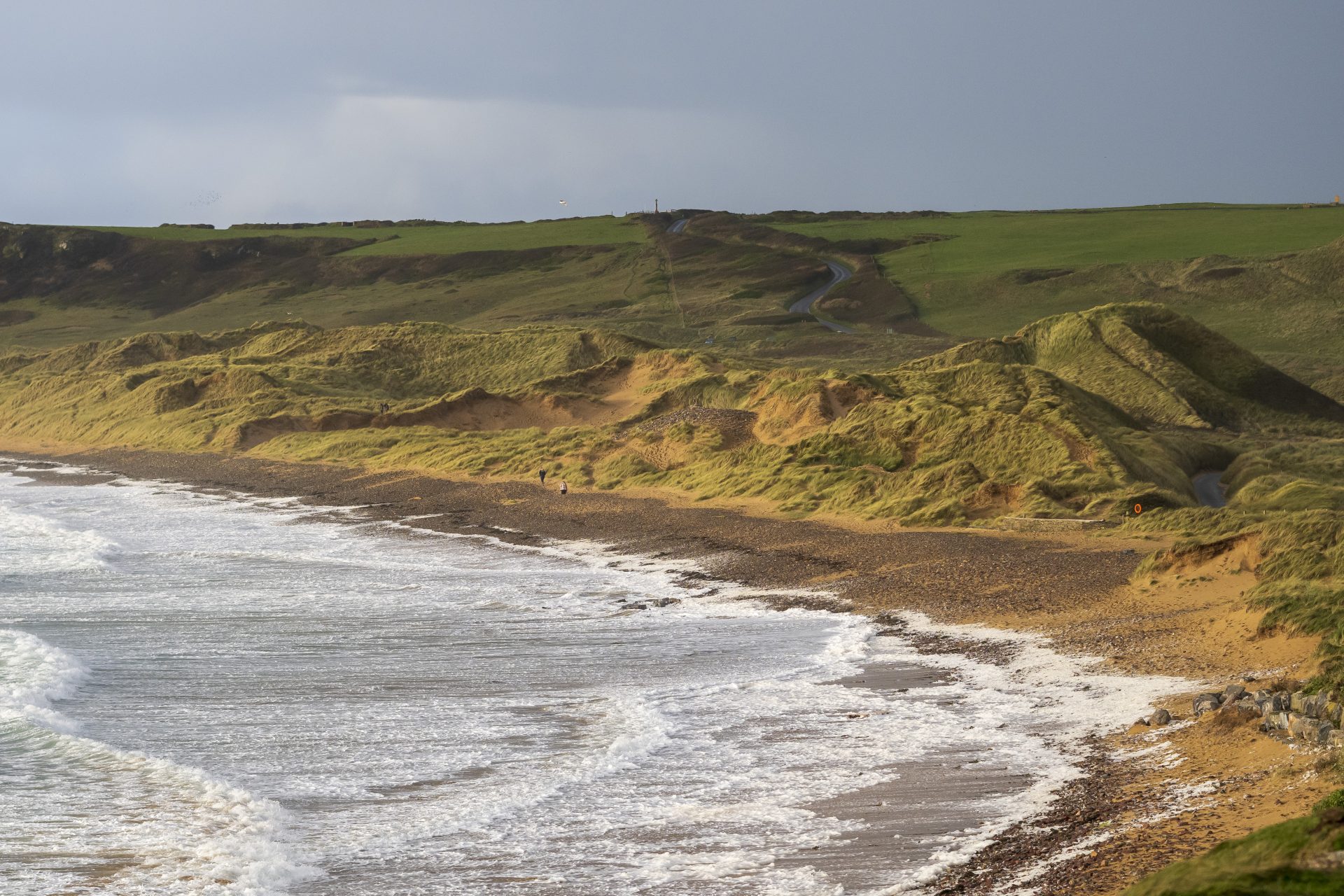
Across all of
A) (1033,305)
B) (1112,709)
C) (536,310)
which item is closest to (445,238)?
(536,310)

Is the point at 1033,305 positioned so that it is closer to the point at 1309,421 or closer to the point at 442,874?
the point at 1309,421

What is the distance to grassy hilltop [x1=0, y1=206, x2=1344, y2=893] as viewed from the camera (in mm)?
30438

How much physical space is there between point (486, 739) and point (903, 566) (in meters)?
11.9

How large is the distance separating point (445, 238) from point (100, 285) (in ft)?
112

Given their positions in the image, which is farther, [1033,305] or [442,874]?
[1033,305]

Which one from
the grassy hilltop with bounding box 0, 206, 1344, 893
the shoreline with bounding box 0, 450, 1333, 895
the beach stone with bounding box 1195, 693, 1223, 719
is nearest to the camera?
the shoreline with bounding box 0, 450, 1333, 895

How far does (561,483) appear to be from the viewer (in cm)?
3816

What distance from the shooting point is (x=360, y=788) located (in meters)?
11.5

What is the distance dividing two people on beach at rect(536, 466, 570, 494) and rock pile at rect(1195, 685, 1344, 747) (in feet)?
86.9

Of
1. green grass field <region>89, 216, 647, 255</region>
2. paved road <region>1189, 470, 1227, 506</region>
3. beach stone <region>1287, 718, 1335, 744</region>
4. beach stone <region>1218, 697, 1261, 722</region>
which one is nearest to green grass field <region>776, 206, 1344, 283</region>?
green grass field <region>89, 216, 647, 255</region>

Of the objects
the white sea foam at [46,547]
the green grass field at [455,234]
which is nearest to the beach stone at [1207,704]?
the white sea foam at [46,547]

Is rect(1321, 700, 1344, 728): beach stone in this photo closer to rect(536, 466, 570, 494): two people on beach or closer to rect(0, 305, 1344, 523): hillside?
rect(0, 305, 1344, 523): hillside

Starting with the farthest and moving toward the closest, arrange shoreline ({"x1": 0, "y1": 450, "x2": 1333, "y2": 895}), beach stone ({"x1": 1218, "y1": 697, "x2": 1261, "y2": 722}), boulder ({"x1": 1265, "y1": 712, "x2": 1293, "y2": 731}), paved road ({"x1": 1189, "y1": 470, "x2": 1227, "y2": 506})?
1. paved road ({"x1": 1189, "y1": 470, "x2": 1227, "y2": 506})
2. beach stone ({"x1": 1218, "y1": 697, "x2": 1261, "y2": 722})
3. boulder ({"x1": 1265, "y1": 712, "x2": 1293, "y2": 731})
4. shoreline ({"x1": 0, "y1": 450, "x2": 1333, "y2": 895})

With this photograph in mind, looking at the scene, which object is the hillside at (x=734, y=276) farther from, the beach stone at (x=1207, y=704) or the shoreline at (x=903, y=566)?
the beach stone at (x=1207, y=704)
